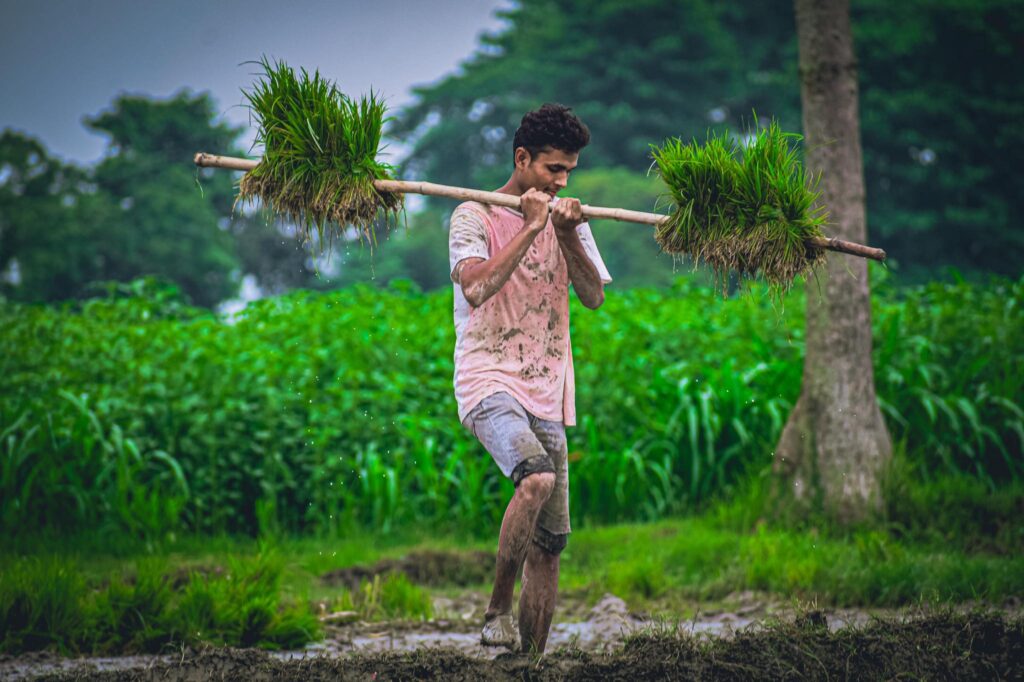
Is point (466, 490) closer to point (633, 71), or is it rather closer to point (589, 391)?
point (589, 391)

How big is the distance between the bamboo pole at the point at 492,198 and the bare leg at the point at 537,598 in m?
1.37

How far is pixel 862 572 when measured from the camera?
594 cm

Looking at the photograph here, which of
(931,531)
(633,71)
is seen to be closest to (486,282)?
(931,531)

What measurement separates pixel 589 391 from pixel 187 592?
395cm

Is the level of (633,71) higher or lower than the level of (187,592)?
higher

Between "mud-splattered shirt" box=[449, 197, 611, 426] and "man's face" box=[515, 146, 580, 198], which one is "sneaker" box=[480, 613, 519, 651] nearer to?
"mud-splattered shirt" box=[449, 197, 611, 426]

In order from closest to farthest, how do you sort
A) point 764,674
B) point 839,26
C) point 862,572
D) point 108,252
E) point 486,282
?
point 764,674, point 486,282, point 862,572, point 839,26, point 108,252

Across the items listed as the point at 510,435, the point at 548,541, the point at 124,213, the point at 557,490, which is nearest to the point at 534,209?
the point at 510,435

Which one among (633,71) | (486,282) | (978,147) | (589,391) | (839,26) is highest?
(633,71)

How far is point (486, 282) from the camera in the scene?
412 cm

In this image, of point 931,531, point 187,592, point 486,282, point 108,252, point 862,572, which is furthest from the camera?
point 108,252

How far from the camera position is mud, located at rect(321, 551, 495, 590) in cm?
679

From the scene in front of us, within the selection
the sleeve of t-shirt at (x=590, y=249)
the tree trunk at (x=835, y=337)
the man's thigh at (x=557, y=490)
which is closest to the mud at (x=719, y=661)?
the man's thigh at (x=557, y=490)

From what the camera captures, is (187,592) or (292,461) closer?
(187,592)
